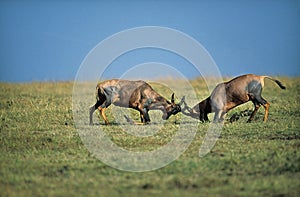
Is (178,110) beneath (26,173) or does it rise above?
above

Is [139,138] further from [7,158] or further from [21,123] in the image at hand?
[21,123]

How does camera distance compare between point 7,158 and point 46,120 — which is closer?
point 7,158

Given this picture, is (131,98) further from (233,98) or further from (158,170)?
(158,170)

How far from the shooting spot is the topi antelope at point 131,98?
51.9 feet

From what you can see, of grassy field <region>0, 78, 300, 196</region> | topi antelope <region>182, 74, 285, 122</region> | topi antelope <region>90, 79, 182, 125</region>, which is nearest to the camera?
grassy field <region>0, 78, 300, 196</region>

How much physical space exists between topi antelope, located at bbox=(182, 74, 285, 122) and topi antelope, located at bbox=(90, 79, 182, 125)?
55cm

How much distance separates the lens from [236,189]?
7973mm

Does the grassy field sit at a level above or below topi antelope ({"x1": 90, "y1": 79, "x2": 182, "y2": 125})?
below

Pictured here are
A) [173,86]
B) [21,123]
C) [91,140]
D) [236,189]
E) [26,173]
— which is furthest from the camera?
[173,86]

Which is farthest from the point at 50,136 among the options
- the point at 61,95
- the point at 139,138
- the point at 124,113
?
the point at 61,95

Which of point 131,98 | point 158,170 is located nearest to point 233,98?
point 131,98

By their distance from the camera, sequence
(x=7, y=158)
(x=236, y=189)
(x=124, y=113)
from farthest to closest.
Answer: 1. (x=124, y=113)
2. (x=7, y=158)
3. (x=236, y=189)

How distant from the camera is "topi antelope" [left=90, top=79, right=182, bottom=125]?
1581 cm

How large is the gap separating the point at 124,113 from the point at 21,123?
3.59 meters
